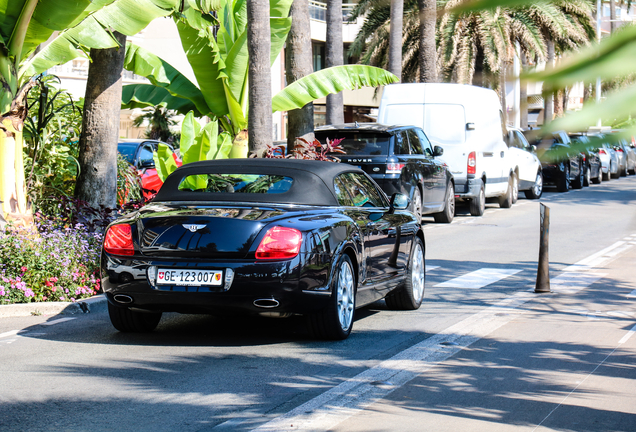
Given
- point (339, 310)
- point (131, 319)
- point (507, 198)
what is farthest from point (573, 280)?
point (507, 198)

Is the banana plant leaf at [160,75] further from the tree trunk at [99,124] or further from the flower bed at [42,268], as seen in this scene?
the flower bed at [42,268]

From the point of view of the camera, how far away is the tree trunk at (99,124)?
1157 cm

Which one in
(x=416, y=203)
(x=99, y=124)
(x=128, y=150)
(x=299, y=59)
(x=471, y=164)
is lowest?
(x=416, y=203)

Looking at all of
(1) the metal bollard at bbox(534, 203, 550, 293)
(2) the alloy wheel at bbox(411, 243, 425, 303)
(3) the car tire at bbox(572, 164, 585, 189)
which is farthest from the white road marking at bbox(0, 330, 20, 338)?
(3) the car tire at bbox(572, 164, 585, 189)

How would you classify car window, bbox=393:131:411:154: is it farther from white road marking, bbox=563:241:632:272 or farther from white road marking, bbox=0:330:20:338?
white road marking, bbox=0:330:20:338

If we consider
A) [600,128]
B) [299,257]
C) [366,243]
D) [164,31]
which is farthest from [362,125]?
[164,31]

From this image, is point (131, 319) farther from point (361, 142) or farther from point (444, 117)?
point (444, 117)

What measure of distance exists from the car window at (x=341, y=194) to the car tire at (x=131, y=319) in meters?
1.91

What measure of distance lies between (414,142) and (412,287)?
28.3ft

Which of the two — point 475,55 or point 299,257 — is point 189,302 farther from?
point 475,55

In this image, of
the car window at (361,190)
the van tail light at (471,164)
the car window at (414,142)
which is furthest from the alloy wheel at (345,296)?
the van tail light at (471,164)

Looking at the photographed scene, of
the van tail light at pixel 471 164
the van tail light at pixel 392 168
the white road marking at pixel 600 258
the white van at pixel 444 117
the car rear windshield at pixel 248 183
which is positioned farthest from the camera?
the van tail light at pixel 471 164

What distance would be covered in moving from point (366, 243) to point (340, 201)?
0.46 m

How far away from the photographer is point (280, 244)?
6.76m
